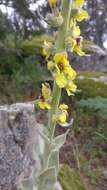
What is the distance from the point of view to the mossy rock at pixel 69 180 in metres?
4.73

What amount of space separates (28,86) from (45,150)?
6.20 m

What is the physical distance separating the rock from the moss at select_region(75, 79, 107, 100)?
4391 millimetres

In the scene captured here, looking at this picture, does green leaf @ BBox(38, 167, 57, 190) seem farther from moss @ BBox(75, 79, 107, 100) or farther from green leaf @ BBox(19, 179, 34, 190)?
moss @ BBox(75, 79, 107, 100)

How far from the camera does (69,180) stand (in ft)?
16.0

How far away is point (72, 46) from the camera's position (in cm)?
173

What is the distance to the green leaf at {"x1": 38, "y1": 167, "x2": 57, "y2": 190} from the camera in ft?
5.83

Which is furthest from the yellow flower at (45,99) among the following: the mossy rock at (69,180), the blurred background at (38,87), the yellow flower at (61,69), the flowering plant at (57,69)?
the blurred background at (38,87)

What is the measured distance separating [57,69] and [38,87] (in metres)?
6.36

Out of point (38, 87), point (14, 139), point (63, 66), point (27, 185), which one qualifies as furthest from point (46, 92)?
point (38, 87)

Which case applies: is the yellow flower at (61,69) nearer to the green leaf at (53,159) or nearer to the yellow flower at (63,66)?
the yellow flower at (63,66)

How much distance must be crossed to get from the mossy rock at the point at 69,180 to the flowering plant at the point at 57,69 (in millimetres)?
2875

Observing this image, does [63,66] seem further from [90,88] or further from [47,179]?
[90,88]

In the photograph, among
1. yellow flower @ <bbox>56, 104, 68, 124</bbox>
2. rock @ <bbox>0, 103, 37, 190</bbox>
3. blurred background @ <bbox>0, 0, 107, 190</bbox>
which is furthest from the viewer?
blurred background @ <bbox>0, 0, 107, 190</bbox>

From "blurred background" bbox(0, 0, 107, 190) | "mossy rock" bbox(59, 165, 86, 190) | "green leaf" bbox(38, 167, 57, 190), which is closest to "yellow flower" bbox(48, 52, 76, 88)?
"green leaf" bbox(38, 167, 57, 190)
